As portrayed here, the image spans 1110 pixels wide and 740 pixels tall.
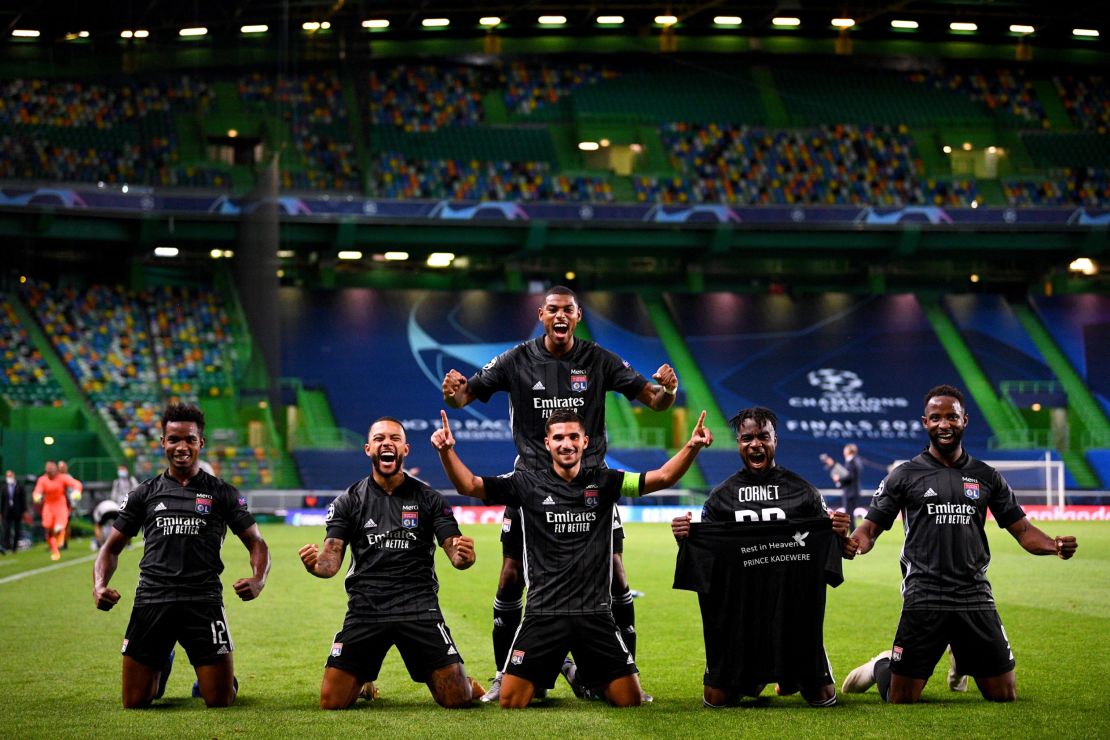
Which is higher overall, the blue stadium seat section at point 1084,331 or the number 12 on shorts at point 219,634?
the blue stadium seat section at point 1084,331

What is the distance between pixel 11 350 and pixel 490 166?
697 inches

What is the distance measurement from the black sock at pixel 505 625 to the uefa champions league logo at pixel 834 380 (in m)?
41.5

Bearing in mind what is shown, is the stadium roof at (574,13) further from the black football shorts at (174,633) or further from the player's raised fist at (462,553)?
the player's raised fist at (462,553)

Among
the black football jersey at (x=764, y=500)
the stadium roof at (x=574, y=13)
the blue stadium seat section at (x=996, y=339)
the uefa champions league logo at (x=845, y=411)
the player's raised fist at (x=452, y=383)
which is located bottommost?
the black football jersey at (x=764, y=500)

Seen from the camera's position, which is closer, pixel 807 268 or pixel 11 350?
pixel 11 350

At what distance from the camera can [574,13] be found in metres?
51.6

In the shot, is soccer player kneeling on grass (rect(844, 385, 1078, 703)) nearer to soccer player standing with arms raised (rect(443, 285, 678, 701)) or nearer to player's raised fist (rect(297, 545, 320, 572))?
A: soccer player standing with arms raised (rect(443, 285, 678, 701))

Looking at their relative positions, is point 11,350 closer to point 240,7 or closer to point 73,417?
point 73,417

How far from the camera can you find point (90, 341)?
153ft

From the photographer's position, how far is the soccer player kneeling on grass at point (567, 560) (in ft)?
29.3

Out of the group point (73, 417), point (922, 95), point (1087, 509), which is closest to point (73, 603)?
point (73, 417)

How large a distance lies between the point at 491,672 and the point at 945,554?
3.90 metres

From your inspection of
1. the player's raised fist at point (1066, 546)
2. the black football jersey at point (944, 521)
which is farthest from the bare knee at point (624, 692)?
the player's raised fist at point (1066, 546)

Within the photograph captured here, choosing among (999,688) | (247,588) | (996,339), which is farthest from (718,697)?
(996,339)
